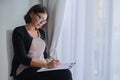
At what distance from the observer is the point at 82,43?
7.48 feet

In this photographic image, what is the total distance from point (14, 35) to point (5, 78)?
0.59 m

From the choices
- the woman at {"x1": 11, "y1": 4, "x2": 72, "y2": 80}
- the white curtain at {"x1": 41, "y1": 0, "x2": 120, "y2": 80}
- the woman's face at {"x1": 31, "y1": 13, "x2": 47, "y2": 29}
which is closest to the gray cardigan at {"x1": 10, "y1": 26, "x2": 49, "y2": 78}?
the woman at {"x1": 11, "y1": 4, "x2": 72, "y2": 80}

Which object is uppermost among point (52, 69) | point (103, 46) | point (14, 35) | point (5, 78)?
point (14, 35)

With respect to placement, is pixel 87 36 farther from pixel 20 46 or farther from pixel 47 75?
pixel 20 46

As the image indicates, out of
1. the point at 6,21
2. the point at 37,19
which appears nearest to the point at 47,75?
the point at 37,19

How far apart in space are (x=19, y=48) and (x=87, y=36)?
69 centimetres

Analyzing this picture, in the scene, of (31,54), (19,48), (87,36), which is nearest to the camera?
(19,48)

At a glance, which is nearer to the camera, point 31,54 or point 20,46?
point 20,46

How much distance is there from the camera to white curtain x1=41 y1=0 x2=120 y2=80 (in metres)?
2.11

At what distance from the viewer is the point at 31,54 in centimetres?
199

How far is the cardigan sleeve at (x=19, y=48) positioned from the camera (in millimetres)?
1872

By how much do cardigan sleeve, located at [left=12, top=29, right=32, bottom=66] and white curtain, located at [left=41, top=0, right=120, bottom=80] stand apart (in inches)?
21.3

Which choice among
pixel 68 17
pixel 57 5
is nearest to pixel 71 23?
pixel 68 17

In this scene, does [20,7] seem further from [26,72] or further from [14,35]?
[26,72]
